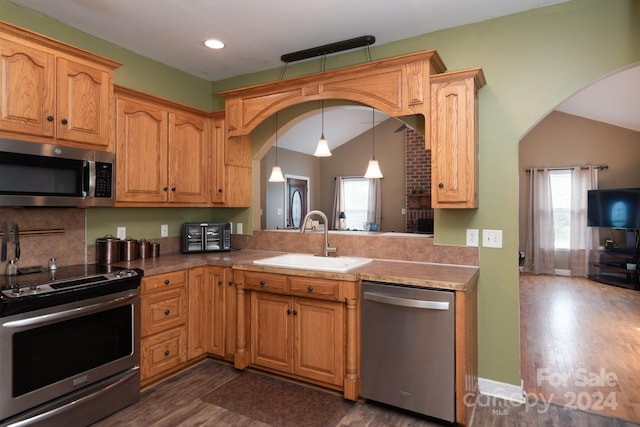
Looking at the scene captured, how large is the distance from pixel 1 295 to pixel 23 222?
78 centimetres

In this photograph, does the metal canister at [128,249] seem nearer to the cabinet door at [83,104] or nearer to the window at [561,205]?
the cabinet door at [83,104]

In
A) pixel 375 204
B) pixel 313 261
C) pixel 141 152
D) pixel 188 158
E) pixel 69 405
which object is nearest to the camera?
pixel 69 405

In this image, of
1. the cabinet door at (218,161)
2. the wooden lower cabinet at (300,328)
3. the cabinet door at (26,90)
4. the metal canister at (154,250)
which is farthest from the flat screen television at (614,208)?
the cabinet door at (26,90)

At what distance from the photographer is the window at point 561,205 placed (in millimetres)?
7402

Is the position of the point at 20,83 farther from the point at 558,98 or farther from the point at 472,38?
the point at 558,98

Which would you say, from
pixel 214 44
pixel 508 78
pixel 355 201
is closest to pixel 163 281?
pixel 214 44

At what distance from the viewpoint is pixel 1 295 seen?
1.85 meters

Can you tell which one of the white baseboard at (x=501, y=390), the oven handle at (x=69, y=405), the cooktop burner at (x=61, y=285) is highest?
the cooktop burner at (x=61, y=285)

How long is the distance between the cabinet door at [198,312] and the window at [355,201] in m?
6.10

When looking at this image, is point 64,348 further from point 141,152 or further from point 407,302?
point 407,302

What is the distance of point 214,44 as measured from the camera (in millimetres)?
3000

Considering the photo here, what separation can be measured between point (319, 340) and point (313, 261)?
0.80 metres

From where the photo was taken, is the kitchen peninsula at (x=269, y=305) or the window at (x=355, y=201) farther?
the window at (x=355, y=201)

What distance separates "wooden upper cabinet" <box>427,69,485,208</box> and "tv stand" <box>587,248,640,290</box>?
5.89 meters
